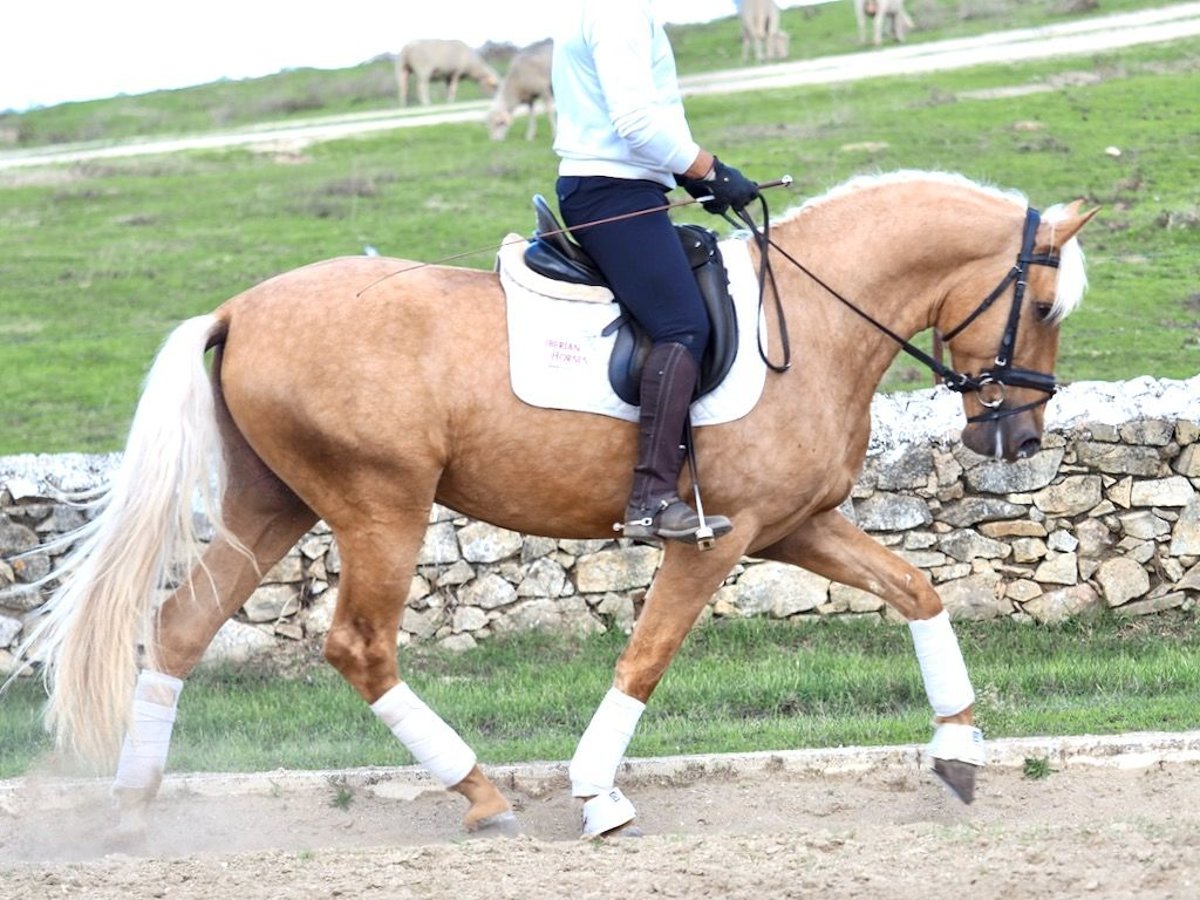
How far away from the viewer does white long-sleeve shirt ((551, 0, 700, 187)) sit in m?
5.82

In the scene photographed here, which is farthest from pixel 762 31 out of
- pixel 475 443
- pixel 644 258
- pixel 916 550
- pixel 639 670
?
pixel 639 670

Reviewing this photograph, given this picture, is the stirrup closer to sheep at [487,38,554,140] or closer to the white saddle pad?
the white saddle pad

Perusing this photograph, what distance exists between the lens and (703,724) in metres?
7.79

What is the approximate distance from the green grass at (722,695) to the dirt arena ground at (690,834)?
0.35 meters

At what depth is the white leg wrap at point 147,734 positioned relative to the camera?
21.0 feet

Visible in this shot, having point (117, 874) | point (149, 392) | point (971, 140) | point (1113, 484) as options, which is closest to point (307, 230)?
point (971, 140)

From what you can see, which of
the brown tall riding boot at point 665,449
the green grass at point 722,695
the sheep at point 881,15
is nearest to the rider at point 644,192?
the brown tall riding boot at point 665,449

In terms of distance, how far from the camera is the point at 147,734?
640cm

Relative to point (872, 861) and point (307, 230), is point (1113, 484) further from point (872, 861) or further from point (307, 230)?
point (307, 230)

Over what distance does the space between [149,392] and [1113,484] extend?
5.24 m

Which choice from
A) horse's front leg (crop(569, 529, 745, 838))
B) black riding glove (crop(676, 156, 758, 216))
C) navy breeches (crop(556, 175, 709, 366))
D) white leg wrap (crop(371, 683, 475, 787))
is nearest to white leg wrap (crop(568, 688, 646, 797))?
horse's front leg (crop(569, 529, 745, 838))

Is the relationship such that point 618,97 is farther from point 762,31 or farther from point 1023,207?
point 762,31

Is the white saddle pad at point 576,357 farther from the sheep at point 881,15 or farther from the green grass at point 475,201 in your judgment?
the sheep at point 881,15

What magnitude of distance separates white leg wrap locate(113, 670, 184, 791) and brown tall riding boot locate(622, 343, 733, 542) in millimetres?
1935
